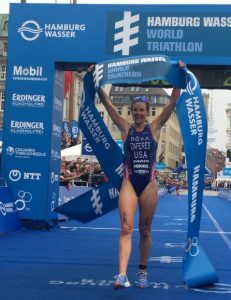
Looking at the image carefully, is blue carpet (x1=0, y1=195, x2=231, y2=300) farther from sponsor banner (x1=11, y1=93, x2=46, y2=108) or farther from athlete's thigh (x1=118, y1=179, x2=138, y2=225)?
sponsor banner (x1=11, y1=93, x2=46, y2=108)

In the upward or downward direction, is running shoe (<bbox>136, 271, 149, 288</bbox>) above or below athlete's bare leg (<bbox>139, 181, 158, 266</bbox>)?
below

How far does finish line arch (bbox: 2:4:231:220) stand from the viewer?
1136cm

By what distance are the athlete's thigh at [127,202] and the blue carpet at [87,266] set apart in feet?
2.58

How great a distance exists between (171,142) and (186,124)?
130 meters

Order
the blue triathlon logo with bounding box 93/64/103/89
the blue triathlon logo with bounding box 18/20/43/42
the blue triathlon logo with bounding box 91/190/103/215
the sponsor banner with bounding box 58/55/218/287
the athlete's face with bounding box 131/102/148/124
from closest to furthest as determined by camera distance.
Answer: the athlete's face with bounding box 131/102/148/124 → the sponsor banner with bounding box 58/55/218/287 → the blue triathlon logo with bounding box 93/64/103/89 → the blue triathlon logo with bounding box 91/190/103/215 → the blue triathlon logo with bounding box 18/20/43/42

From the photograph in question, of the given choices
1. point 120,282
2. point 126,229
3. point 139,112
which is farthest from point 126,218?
point 139,112

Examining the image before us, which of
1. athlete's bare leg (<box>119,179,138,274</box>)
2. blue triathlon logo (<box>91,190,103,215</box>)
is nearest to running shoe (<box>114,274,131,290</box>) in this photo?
athlete's bare leg (<box>119,179,138,274</box>)

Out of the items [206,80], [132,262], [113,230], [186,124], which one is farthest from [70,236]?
[186,124]

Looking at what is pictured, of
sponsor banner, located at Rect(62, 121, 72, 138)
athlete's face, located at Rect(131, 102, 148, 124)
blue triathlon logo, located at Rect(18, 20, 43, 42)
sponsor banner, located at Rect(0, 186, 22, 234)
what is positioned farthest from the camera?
sponsor banner, located at Rect(62, 121, 72, 138)

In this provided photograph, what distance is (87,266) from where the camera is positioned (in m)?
7.43

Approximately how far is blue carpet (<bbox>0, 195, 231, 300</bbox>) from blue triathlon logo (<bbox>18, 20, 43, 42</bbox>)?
13.6 ft

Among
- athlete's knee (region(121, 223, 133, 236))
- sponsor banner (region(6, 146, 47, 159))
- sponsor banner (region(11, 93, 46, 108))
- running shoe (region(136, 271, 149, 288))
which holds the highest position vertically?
sponsor banner (region(11, 93, 46, 108))

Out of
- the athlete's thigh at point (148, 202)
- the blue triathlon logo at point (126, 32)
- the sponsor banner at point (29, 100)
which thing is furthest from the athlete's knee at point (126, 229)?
the sponsor banner at point (29, 100)

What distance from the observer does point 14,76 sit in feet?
39.6
